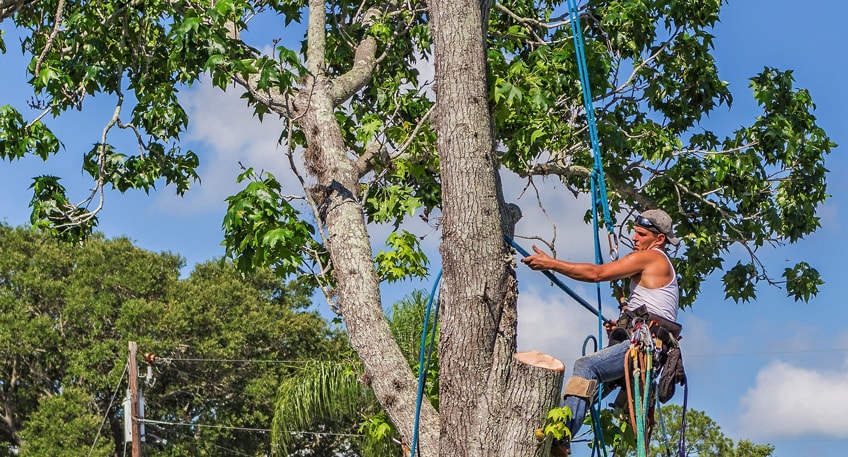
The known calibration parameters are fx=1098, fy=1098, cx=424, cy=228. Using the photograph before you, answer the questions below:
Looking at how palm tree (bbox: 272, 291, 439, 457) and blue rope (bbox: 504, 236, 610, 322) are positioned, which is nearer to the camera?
blue rope (bbox: 504, 236, 610, 322)

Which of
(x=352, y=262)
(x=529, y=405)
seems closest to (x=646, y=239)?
(x=529, y=405)

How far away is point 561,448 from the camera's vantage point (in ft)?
19.2

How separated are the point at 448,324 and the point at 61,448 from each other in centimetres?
2047

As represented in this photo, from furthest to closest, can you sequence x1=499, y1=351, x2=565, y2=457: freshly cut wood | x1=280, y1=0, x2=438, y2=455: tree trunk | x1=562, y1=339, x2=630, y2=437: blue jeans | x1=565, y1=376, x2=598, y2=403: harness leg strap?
x1=280, y1=0, x2=438, y2=455: tree trunk < x1=562, y1=339, x2=630, y2=437: blue jeans < x1=565, y1=376, x2=598, y2=403: harness leg strap < x1=499, y1=351, x2=565, y2=457: freshly cut wood

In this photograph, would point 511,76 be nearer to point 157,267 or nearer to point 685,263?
point 685,263

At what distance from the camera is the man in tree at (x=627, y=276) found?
577cm

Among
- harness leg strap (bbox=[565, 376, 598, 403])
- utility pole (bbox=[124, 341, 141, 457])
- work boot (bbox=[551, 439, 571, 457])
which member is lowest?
work boot (bbox=[551, 439, 571, 457])

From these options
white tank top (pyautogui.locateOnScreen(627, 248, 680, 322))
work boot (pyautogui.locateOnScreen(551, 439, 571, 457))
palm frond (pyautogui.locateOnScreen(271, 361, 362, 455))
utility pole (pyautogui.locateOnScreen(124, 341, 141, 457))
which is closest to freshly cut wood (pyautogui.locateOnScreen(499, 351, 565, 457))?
work boot (pyautogui.locateOnScreen(551, 439, 571, 457))

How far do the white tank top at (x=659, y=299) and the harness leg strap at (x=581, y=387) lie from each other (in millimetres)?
507

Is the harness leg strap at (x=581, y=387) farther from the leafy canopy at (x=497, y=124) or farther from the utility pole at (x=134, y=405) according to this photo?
the utility pole at (x=134, y=405)

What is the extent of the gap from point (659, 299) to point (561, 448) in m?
0.98

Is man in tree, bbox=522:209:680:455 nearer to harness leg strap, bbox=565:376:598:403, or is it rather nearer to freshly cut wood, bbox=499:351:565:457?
harness leg strap, bbox=565:376:598:403

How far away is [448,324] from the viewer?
19.4ft

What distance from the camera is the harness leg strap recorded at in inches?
230
